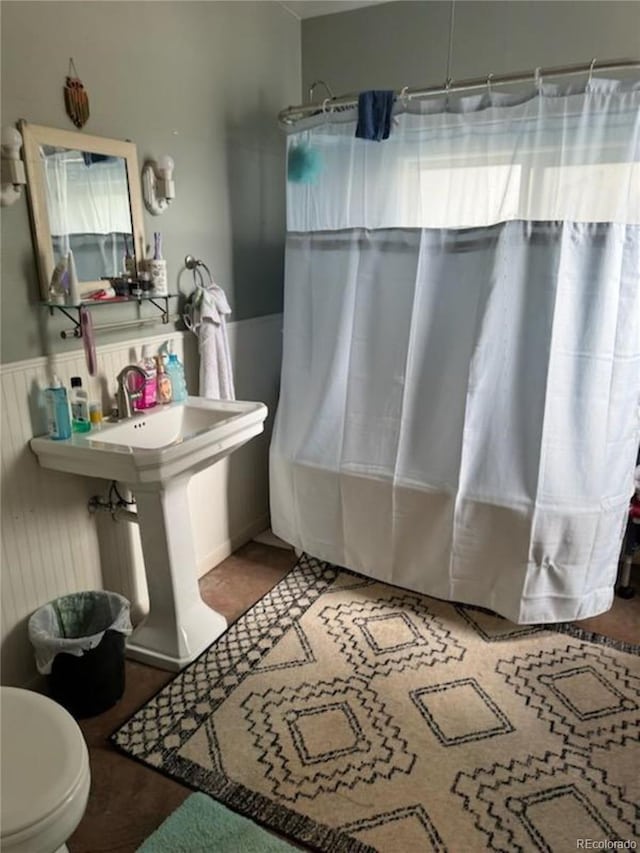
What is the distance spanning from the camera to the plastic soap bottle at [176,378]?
2215 millimetres

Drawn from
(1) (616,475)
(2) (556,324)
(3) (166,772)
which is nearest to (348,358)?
(2) (556,324)

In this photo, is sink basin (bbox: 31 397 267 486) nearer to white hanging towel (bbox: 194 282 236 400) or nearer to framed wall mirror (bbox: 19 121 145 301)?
white hanging towel (bbox: 194 282 236 400)

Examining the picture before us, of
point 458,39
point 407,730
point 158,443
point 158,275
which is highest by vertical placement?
point 458,39

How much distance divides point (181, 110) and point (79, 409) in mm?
1198

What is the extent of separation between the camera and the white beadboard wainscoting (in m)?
1.76

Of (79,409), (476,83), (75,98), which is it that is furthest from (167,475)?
(476,83)

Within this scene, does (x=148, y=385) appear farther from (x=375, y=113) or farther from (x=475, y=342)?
(x=375, y=113)

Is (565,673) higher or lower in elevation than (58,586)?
lower

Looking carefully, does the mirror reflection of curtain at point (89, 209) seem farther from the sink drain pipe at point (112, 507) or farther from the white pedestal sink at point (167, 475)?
the sink drain pipe at point (112, 507)

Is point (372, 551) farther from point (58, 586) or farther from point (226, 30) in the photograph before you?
point (226, 30)

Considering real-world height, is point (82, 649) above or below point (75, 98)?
below

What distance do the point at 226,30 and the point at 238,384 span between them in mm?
1444

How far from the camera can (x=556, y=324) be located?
199 cm

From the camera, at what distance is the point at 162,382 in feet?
7.14
